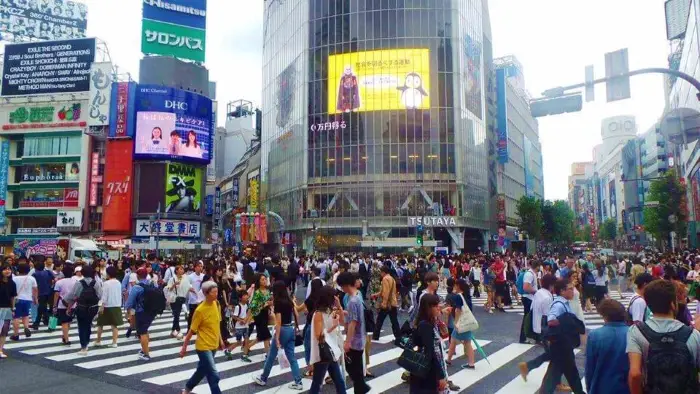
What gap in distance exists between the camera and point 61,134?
58.0 metres

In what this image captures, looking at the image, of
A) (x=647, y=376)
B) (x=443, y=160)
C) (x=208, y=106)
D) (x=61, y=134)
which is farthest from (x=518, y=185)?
(x=647, y=376)

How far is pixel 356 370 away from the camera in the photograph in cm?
680

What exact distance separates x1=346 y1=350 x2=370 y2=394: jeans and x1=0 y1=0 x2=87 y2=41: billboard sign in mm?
76041

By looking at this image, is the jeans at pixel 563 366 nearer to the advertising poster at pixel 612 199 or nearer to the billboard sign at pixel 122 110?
the billboard sign at pixel 122 110

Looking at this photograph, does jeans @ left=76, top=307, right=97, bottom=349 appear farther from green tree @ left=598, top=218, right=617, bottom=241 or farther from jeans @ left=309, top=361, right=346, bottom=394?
green tree @ left=598, top=218, right=617, bottom=241

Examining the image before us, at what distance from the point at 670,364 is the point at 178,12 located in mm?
65642

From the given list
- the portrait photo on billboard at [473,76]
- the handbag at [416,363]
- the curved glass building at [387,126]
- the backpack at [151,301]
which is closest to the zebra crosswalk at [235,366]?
the backpack at [151,301]

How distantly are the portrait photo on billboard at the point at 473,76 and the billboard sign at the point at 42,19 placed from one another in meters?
51.7

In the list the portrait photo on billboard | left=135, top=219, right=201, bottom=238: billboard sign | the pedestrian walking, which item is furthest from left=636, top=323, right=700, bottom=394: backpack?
left=135, top=219, right=201, bottom=238: billboard sign

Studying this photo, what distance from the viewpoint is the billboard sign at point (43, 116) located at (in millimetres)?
57938

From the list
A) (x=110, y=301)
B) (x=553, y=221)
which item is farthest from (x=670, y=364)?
(x=553, y=221)

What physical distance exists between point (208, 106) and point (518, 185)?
2166 inches

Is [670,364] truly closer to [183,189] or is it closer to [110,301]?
[110,301]

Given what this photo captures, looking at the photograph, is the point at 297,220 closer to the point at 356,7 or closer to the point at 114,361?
the point at 356,7
